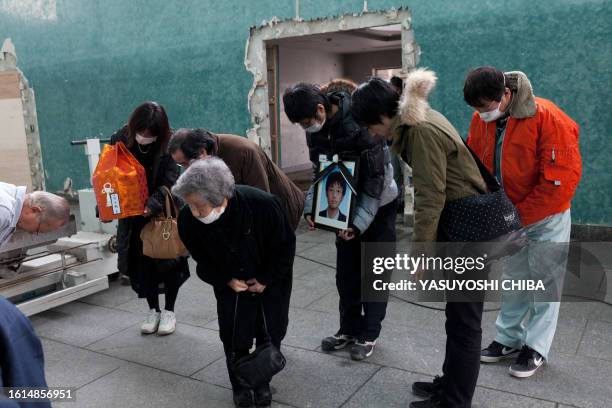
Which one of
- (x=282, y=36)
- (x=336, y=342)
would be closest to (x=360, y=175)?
(x=336, y=342)

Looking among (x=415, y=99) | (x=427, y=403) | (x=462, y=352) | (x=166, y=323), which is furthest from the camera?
(x=166, y=323)

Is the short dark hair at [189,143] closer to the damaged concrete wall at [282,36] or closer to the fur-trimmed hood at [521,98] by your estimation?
the fur-trimmed hood at [521,98]

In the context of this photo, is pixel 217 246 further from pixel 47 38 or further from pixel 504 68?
pixel 47 38

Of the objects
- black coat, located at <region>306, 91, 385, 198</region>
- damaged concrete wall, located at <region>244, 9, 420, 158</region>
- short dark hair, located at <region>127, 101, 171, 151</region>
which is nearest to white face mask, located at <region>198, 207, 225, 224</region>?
black coat, located at <region>306, 91, 385, 198</region>

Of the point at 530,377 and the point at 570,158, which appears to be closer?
the point at 570,158

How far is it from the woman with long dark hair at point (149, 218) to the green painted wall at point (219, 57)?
156 inches

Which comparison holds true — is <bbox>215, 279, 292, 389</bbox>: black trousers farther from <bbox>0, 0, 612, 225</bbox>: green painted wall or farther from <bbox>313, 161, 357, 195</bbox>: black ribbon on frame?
<bbox>0, 0, 612, 225</bbox>: green painted wall

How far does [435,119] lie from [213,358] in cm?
214

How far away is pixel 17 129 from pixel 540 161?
938cm

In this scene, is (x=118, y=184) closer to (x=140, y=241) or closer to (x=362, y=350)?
(x=140, y=241)

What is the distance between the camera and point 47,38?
31.4 ft

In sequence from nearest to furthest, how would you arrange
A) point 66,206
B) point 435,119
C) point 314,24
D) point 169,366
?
point 435,119 < point 66,206 < point 169,366 < point 314,24

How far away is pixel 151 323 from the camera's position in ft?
13.3

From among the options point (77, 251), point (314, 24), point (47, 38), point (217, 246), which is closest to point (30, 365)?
point (217, 246)
